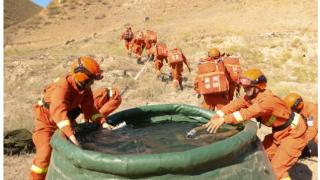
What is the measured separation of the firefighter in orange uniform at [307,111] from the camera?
628 centimetres

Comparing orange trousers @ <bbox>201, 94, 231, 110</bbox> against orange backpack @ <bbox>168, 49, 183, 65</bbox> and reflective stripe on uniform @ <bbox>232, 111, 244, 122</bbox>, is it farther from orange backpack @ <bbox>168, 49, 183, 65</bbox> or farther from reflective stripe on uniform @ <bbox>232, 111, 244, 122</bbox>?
orange backpack @ <bbox>168, 49, 183, 65</bbox>

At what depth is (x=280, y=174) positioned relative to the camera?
528 cm

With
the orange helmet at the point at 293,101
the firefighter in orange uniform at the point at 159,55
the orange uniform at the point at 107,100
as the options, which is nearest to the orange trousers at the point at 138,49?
the firefighter in orange uniform at the point at 159,55

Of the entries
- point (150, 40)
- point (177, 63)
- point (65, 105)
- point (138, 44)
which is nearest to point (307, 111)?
point (65, 105)

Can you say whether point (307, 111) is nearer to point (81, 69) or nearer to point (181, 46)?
point (81, 69)

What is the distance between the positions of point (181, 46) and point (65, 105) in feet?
55.4

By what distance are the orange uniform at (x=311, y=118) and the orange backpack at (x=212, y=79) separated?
1.10 meters

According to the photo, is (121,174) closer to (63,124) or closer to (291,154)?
(63,124)

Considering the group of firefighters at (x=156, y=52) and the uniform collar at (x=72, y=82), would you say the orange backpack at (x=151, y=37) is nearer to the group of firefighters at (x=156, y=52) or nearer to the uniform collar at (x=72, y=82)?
the group of firefighters at (x=156, y=52)

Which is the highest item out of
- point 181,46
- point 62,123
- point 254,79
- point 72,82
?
point 72,82

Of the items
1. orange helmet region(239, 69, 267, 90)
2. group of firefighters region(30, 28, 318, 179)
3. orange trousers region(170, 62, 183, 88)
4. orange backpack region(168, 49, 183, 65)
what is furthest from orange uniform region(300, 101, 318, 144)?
orange trousers region(170, 62, 183, 88)

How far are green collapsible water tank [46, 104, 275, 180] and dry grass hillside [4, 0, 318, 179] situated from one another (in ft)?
11.9

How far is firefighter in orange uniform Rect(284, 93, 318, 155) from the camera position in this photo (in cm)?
628

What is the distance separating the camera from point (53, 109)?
4.27m
